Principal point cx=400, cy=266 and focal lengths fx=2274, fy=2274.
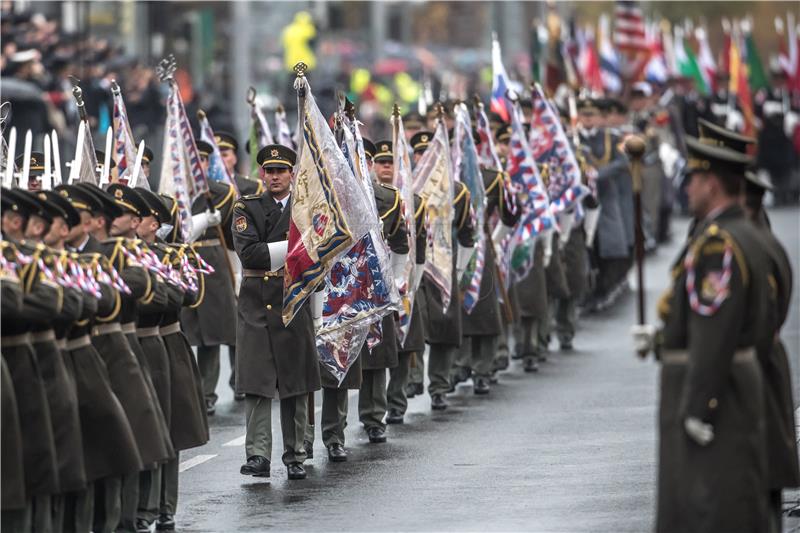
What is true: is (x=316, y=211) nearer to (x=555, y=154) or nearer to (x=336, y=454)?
(x=336, y=454)

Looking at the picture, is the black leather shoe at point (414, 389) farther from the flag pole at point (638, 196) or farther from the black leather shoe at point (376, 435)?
the flag pole at point (638, 196)

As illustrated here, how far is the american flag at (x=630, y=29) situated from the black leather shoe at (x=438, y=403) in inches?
757

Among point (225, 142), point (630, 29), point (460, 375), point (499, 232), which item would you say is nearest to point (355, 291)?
point (460, 375)

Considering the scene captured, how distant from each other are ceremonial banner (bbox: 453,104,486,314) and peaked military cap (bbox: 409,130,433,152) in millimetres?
312

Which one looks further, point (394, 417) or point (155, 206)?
point (394, 417)

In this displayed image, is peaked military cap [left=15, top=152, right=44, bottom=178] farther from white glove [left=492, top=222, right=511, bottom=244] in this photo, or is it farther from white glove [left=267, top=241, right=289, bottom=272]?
white glove [left=492, top=222, right=511, bottom=244]

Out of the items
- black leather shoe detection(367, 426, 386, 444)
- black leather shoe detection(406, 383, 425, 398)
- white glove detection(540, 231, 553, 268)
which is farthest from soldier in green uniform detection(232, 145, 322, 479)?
white glove detection(540, 231, 553, 268)

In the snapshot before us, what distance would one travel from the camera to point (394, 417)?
627 inches

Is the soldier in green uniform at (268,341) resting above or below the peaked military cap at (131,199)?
below

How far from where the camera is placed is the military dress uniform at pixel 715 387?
28.1ft

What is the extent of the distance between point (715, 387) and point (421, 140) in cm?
946

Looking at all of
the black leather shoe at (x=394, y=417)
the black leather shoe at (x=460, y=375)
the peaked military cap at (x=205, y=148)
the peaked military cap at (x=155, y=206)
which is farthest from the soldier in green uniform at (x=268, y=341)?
the black leather shoe at (x=460, y=375)

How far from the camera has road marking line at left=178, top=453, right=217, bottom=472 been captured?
13978 millimetres

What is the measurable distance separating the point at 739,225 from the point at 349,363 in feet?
19.1
